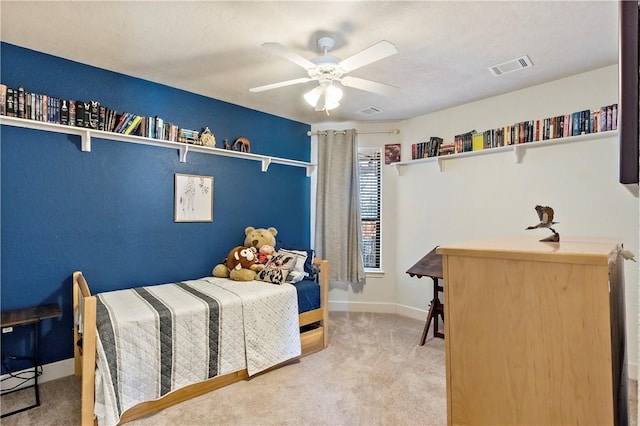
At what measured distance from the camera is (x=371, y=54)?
6.21ft

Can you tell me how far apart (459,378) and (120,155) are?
2.96 metres

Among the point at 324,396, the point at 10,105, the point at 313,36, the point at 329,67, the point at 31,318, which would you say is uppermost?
the point at 313,36

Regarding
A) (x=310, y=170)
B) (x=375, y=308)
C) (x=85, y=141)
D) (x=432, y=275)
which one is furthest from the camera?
(x=310, y=170)

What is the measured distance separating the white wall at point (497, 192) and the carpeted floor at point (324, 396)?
1179 millimetres

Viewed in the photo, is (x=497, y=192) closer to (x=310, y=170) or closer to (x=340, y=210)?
(x=340, y=210)

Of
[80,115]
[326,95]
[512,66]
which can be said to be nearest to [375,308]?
[326,95]

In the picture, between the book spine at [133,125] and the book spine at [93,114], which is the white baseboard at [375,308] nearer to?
the book spine at [133,125]

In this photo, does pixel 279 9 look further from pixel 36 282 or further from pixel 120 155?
pixel 36 282

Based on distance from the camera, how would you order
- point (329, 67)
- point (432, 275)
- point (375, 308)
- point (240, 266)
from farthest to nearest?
point (375, 308) → point (240, 266) → point (432, 275) → point (329, 67)

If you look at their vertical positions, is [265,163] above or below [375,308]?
above

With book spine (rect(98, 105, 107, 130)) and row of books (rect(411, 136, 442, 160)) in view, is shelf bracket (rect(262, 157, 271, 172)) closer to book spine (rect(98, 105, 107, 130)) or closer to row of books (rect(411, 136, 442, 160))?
book spine (rect(98, 105, 107, 130))

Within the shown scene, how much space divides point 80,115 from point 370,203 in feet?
10.2

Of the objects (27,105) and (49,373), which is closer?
(27,105)

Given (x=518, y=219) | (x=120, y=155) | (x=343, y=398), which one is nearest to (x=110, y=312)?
(x=120, y=155)
